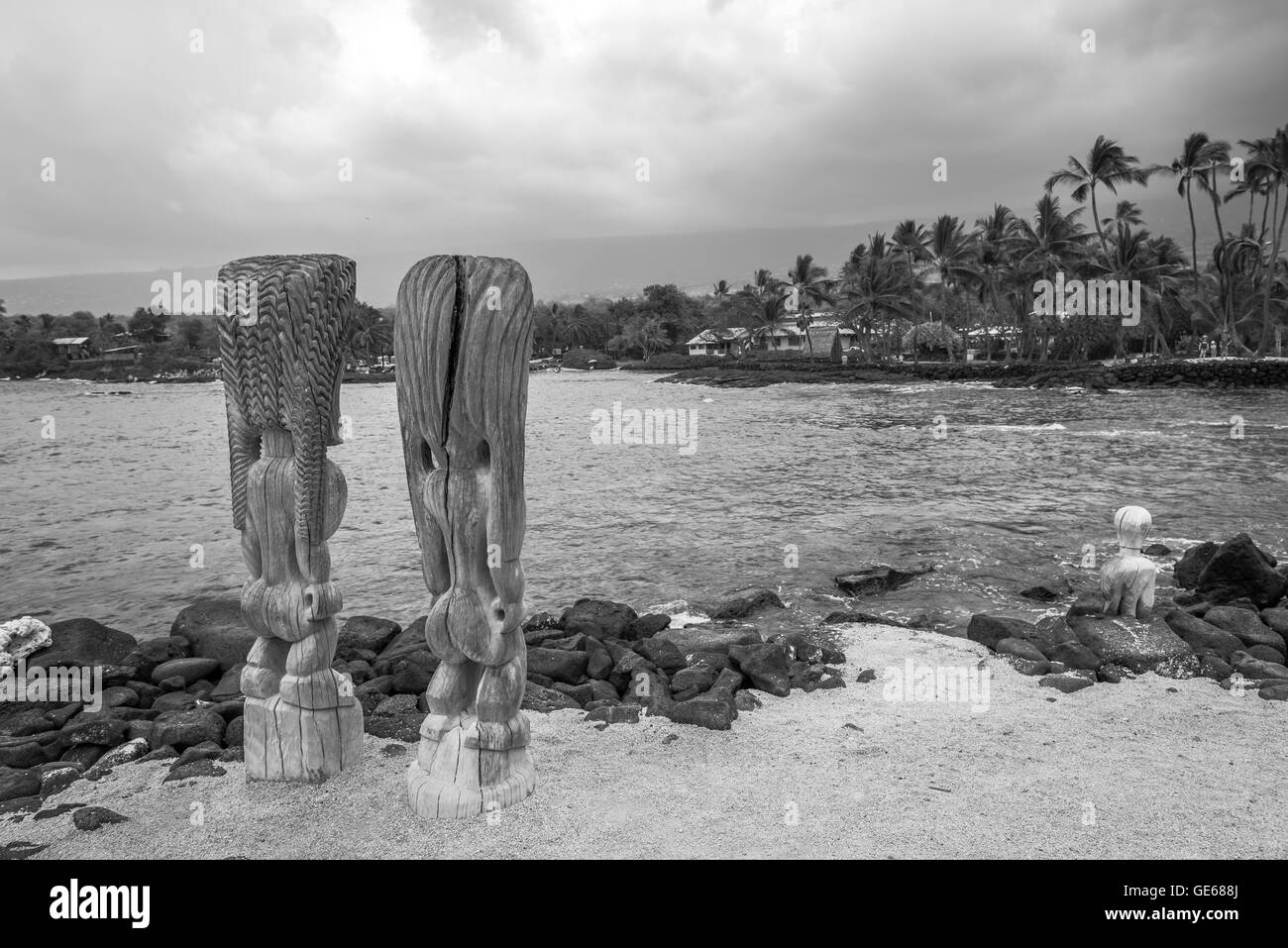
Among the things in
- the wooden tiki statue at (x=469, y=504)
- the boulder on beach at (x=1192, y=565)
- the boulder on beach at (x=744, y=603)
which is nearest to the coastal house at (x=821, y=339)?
the boulder on beach at (x=1192, y=565)

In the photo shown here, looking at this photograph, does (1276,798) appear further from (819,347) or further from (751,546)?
(819,347)

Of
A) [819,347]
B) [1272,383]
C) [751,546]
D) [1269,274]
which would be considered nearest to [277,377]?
[751,546]

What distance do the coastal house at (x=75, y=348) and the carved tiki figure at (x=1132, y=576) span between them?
11886 cm

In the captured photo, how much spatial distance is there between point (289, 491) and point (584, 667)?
9.69 feet

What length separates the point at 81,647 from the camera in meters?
7.42

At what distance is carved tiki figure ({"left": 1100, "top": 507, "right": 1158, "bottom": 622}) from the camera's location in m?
7.32

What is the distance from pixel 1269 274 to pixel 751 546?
5308 centimetres

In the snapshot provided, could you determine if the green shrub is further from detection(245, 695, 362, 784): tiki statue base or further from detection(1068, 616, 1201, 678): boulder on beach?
detection(245, 695, 362, 784): tiki statue base

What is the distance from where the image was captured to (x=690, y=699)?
5684mm

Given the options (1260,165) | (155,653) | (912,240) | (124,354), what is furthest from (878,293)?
(124,354)

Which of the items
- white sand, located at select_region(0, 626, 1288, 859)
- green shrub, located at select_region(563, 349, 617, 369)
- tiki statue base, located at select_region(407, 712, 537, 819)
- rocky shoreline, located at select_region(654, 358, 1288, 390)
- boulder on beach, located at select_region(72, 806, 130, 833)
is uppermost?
green shrub, located at select_region(563, 349, 617, 369)

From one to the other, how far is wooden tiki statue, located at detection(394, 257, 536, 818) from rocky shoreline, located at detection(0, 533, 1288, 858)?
100cm

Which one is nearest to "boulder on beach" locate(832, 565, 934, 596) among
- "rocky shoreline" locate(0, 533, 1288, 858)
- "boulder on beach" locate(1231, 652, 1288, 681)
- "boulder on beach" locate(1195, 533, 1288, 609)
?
"rocky shoreline" locate(0, 533, 1288, 858)

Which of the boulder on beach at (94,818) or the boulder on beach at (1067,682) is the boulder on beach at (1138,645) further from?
the boulder on beach at (94,818)
